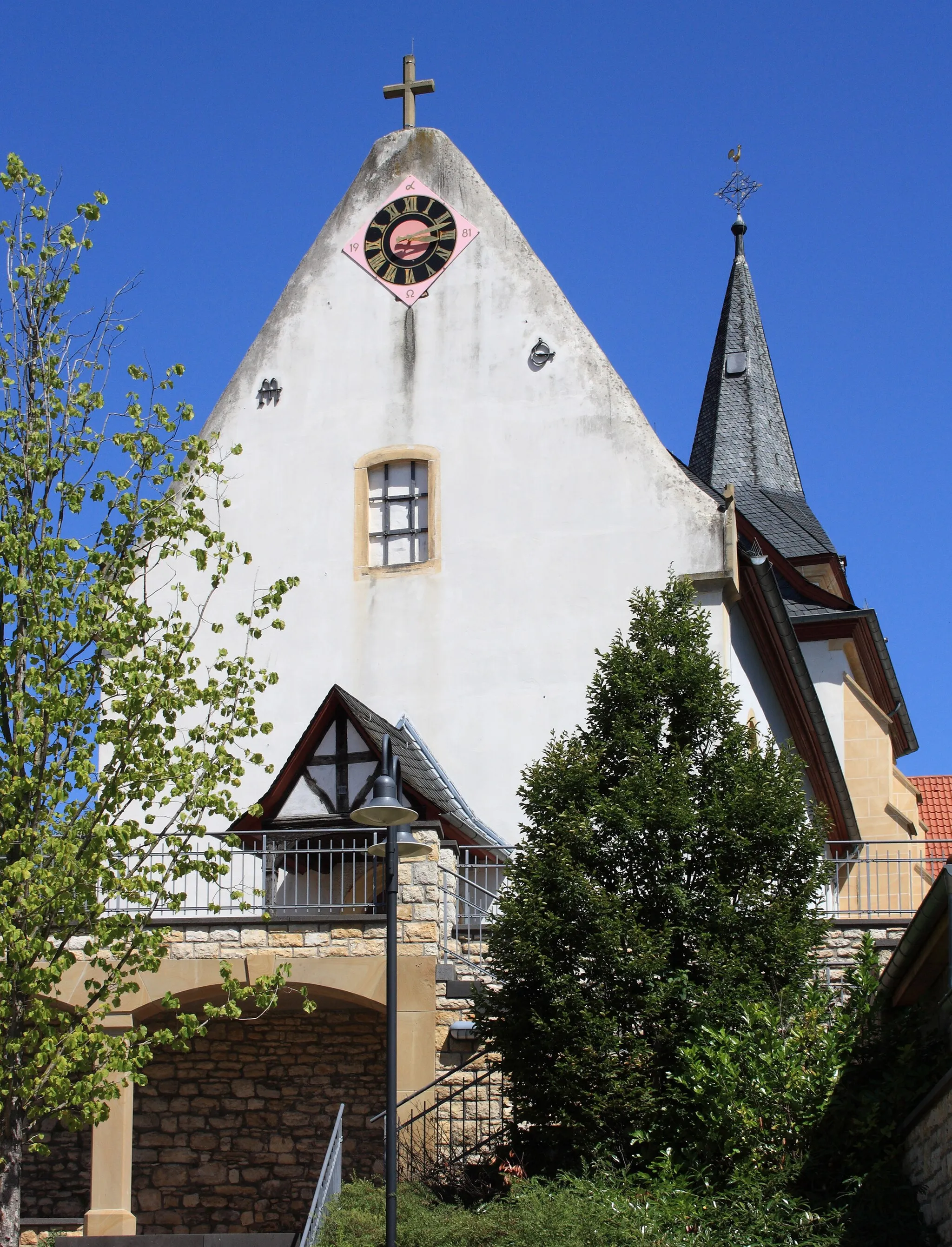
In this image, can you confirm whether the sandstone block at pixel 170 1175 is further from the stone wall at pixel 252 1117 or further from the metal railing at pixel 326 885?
the metal railing at pixel 326 885

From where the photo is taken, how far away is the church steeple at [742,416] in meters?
33.1

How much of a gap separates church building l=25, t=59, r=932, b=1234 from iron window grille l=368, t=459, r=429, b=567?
0.11 feet

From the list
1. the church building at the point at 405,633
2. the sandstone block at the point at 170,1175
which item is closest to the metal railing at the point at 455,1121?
the church building at the point at 405,633

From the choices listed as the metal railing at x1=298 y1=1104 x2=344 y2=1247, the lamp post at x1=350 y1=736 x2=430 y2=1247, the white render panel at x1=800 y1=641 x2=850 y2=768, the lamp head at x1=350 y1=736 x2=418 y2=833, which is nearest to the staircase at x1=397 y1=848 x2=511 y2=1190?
the metal railing at x1=298 y1=1104 x2=344 y2=1247

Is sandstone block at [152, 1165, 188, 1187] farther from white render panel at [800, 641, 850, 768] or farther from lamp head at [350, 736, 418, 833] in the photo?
white render panel at [800, 641, 850, 768]

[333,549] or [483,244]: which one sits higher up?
[483,244]

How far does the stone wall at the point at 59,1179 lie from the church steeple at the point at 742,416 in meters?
20.1

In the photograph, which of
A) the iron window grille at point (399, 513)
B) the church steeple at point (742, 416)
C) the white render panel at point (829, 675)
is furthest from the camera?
the church steeple at point (742, 416)

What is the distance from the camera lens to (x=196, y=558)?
12758 millimetres

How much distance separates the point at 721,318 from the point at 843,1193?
87.8 feet

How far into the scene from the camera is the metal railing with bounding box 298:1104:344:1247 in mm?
11914

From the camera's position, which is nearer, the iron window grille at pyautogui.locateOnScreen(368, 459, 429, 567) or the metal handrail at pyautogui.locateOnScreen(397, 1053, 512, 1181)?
the metal handrail at pyautogui.locateOnScreen(397, 1053, 512, 1181)

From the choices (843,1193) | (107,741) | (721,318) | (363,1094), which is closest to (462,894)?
(363,1094)

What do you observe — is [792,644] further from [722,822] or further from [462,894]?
[722,822]
